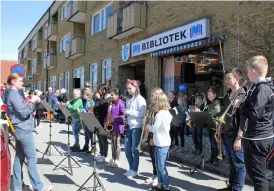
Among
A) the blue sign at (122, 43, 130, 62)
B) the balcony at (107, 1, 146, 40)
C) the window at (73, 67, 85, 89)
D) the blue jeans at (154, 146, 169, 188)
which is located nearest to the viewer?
the blue jeans at (154, 146, 169, 188)

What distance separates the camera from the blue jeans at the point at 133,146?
5.97m

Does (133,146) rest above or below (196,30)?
below

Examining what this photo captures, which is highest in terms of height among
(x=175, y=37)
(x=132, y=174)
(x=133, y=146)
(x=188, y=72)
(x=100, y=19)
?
(x=100, y=19)

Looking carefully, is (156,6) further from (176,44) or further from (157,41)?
(176,44)

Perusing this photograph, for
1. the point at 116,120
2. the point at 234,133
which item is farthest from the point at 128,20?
the point at 234,133

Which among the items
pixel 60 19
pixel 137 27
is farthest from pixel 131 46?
pixel 60 19

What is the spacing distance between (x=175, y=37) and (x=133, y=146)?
6581 millimetres

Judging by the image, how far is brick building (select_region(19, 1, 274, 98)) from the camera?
31.9 ft

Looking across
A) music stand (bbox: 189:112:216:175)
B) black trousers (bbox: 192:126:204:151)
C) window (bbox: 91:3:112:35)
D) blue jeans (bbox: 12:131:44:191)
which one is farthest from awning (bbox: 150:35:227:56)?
blue jeans (bbox: 12:131:44:191)

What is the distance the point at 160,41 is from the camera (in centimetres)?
1247

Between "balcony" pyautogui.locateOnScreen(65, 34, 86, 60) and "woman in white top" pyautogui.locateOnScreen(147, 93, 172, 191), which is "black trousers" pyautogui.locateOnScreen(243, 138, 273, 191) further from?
"balcony" pyautogui.locateOnScreen(65, 34, 86, 60)

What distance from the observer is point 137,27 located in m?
13.9

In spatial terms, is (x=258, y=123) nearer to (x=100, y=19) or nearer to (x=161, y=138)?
(x=161, y=138)

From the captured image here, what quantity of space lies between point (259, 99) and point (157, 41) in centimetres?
937
